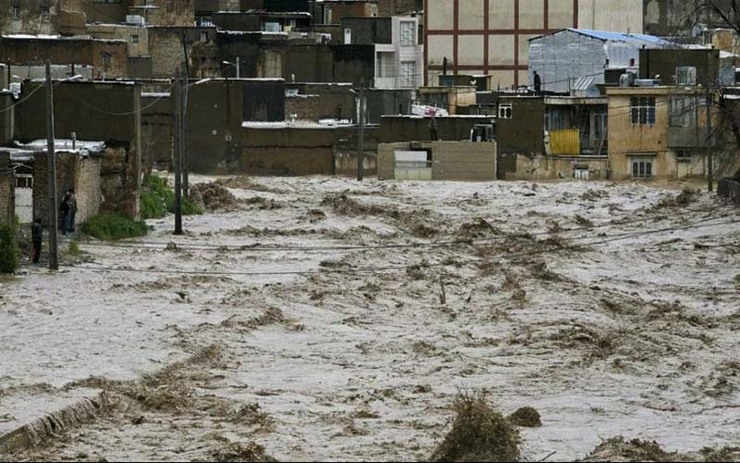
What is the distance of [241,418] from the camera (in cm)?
2258

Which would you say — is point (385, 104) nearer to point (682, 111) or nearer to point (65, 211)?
point (682, 111)

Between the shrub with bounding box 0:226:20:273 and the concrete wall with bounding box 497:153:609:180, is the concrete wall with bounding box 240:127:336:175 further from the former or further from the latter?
the shrub with bounding box 0:226:20:273

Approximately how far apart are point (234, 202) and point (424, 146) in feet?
55.7

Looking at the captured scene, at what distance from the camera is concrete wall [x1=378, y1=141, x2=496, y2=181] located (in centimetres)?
7544

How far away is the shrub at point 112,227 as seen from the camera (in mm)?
45906

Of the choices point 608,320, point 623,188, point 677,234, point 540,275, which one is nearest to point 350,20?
point 623,188

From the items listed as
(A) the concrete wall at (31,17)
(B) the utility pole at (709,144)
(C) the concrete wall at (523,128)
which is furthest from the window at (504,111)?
(A) the concrete wall at (31,17)

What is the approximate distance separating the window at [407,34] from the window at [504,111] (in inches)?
1197

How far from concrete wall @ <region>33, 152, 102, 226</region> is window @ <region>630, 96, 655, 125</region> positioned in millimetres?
30858

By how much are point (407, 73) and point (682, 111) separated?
3411cm

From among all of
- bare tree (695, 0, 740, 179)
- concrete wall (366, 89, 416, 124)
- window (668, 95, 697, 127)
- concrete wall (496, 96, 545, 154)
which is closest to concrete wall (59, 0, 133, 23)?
concrete wall (366, 89, 416, 124)

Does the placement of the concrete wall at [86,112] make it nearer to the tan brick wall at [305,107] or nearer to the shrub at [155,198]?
the shrub at [155,198]

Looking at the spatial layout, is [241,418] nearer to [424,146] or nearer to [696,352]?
[696,352]

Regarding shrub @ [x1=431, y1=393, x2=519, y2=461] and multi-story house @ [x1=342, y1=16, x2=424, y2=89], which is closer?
shrub @ [x1=431, y1=393, x2=519, y2=461]
